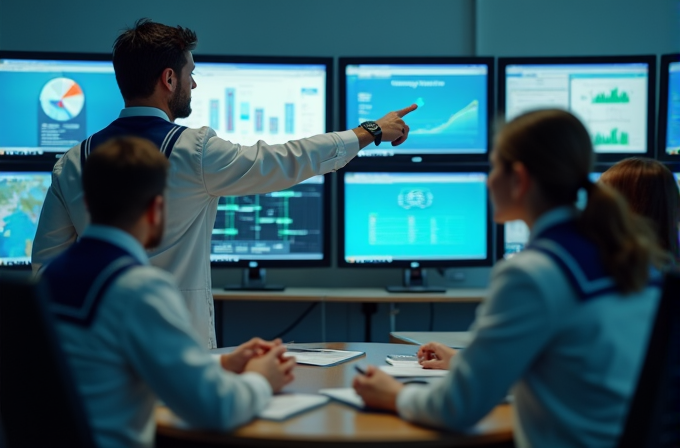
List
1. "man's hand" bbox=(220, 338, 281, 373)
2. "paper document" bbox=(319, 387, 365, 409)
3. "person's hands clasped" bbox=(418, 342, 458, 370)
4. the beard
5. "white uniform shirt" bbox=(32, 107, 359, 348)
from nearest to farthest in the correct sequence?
1. "paper document" bbox=(319, 387, 365, 409)
2. "man's hand" bbox=(220, 338, 281, 373)
3. "person's hands clasped" bbox=(418, 342, 458, 370)
4. "white uniform shirt" bbox=(32, 107, 359, 348)
5. the beard

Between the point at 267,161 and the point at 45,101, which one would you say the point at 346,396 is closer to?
the point at 267,161

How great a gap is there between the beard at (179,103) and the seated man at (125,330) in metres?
0.97

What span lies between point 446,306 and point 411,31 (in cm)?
129

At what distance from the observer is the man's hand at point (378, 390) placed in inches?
53.3

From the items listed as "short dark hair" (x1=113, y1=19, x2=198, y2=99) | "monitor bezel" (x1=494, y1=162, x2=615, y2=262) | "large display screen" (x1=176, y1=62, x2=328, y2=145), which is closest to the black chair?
"short dark hair" (x1=113, y1=19, x2=198, y2=99)

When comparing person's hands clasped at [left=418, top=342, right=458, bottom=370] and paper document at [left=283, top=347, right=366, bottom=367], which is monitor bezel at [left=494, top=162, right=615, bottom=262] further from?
person's hands clasped at [left=418, top=342, right=458, bottom=370]

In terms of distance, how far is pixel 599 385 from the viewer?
45.0 inches

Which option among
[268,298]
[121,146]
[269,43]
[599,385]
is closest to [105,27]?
[269,43]

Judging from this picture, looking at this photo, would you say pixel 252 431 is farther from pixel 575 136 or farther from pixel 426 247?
→ pixel 426 247

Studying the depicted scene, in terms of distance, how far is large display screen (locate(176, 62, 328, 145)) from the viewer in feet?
10.3

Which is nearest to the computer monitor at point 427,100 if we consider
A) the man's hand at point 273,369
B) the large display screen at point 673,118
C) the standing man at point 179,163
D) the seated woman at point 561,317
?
the large display screen at point 673,118

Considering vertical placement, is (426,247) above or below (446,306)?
above

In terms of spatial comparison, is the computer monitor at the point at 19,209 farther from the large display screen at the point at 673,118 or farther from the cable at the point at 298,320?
the large display screen at the point at 673,118

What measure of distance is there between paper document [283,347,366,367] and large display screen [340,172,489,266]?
114 cm
